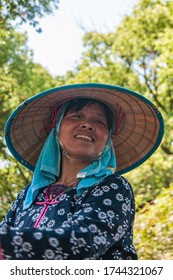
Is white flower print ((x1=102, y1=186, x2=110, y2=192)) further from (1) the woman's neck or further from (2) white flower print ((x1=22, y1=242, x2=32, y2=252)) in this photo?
(2) white flower print ((x1=22, y1=242, x2=32, y2=252))

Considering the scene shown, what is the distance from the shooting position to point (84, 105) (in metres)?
2.12

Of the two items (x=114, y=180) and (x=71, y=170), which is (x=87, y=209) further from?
(x=71, y=170)

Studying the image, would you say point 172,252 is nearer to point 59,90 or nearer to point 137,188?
point 59,90

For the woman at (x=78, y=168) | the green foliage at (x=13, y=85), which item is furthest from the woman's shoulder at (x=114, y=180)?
the green foliage at (x=13, y=85)

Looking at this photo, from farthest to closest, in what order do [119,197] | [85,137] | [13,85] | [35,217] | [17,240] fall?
[13,85]
[85,137]
[35,217]
[119,197]
[17,240]

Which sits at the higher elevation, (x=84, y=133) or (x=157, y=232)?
(x=84, y=133)

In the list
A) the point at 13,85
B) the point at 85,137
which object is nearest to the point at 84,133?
the point at 85,137

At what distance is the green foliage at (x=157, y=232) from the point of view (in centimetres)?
534

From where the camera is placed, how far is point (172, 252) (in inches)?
207

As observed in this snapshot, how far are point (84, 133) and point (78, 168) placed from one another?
0.14 m

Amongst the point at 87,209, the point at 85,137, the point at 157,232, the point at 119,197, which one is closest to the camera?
the point at 87,209

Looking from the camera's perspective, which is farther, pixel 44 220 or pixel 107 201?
pixel 44 220
